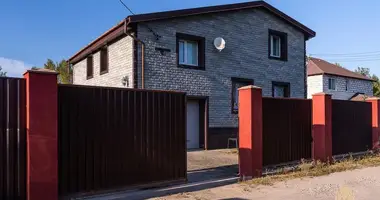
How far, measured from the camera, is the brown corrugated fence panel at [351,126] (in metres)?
12.2

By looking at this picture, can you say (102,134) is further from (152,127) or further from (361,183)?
(361,183)

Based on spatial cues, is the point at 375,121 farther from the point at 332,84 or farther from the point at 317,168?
the point at 332,84

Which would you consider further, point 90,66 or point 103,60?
point 90,66

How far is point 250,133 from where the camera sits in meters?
8.70

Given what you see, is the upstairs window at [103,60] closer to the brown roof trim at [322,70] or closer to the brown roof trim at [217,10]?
the brown roof trim at [217,10]

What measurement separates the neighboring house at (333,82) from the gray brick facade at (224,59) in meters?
12.7

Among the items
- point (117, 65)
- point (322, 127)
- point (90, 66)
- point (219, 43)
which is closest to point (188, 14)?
point (219, 43)

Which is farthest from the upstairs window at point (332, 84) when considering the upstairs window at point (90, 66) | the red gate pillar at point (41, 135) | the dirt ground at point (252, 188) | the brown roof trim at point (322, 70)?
the red gate pillar at point (41, 135)

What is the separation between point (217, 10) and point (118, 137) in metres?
9.99

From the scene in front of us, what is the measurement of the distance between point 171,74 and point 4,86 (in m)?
8.84

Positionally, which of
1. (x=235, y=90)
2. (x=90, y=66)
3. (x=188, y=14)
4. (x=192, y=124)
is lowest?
(x=192, y=124)

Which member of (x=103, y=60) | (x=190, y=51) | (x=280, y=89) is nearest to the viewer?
(x=190, y=51)

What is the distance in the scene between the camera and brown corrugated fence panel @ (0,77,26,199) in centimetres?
580

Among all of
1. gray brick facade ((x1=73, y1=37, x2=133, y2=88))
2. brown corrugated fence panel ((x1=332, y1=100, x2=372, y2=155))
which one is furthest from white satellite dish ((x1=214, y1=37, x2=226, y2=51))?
brown corrugated fence panel ((x1=332, y1=100, x2=372, y2=155))
